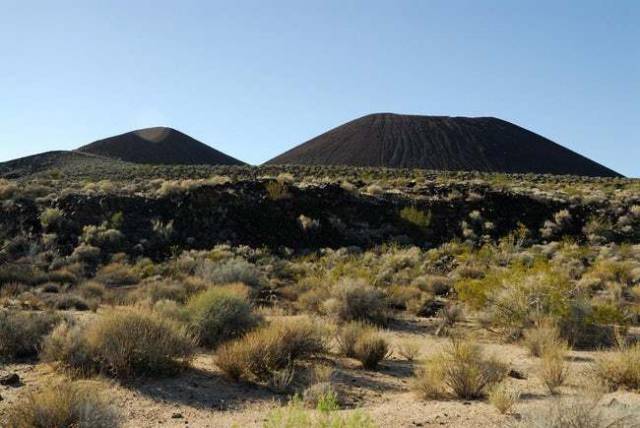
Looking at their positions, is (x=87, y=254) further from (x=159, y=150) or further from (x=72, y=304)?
(x=159, y=150)

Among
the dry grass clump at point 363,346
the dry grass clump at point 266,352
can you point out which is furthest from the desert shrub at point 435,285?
the dry grass clump at point 266,352

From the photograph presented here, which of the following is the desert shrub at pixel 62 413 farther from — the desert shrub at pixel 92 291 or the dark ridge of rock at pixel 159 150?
the dark ridge of rock at pixel 159 150

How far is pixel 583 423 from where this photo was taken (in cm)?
500

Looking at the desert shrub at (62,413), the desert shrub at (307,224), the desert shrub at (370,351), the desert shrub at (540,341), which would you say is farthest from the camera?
the desert shrub at (307,224)

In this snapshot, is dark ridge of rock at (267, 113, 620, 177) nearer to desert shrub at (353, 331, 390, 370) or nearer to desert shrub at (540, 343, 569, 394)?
desert shrub at (353, 331, 390, 370)

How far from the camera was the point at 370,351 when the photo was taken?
9773 millimetres

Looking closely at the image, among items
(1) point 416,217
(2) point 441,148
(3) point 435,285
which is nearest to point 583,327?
(3) point 435,285

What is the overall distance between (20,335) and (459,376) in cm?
735

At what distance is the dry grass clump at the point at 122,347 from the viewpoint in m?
8.45

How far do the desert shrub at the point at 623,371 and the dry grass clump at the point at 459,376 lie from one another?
1339 millimetres

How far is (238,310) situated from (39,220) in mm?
19147

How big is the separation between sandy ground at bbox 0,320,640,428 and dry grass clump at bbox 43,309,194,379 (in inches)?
9.8

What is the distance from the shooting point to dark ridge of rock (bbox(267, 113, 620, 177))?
91.0m

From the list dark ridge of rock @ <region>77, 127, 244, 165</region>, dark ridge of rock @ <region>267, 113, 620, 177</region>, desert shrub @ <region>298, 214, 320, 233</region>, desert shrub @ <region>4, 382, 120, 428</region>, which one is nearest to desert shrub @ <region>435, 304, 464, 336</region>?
desert shrub @ <region>4, 382, 120, 428</region>
